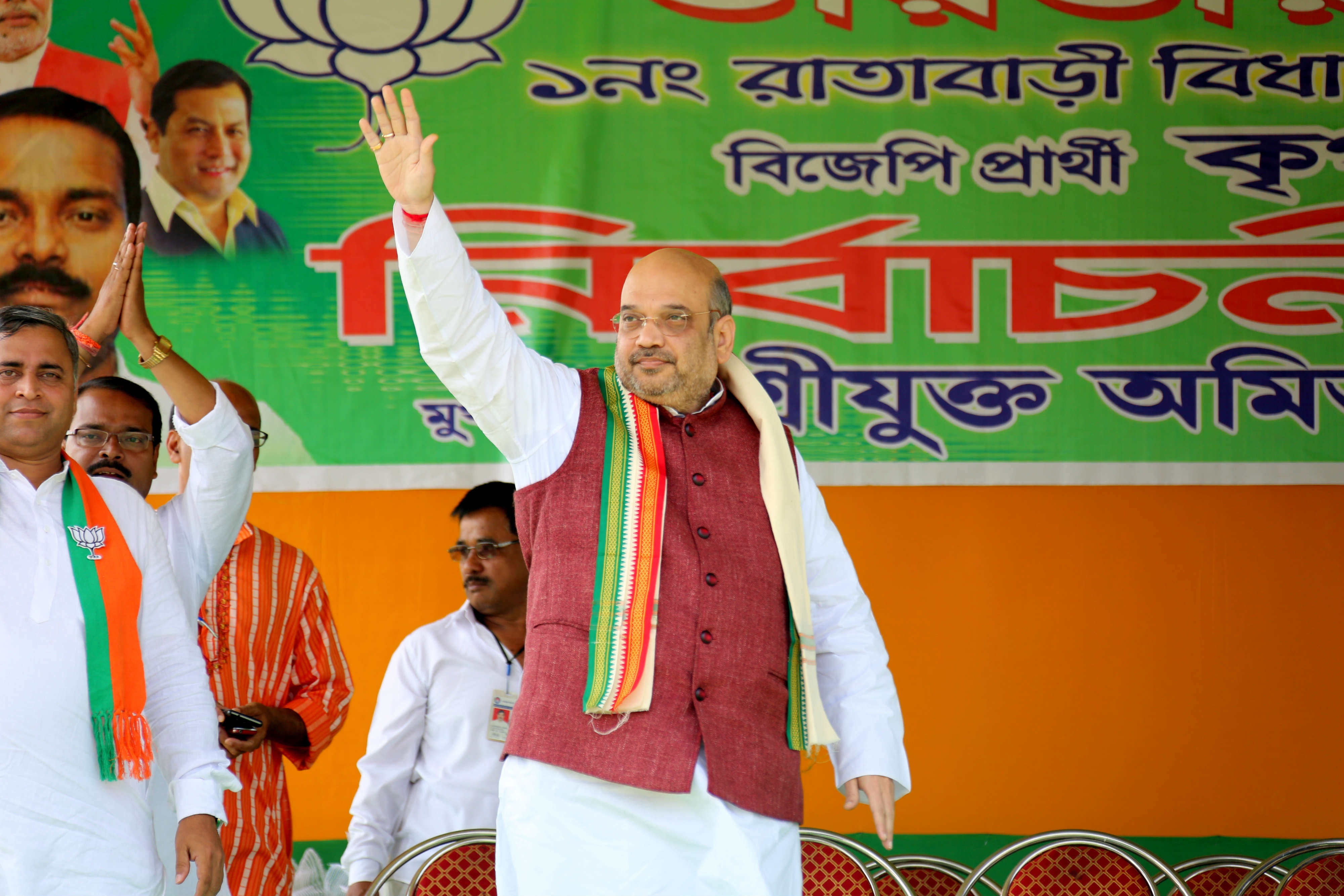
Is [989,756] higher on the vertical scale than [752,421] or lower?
lower

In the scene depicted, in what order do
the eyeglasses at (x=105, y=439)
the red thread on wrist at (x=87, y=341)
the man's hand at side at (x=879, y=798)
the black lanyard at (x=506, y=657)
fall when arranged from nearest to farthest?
1. the man's hand at side at (x=879, y=798)
2. the red thread on wrist at (x=87, y=341)
3. the eyeglasses at (x=105, y=439)
4. the black lanyard at (x=506, y=657)

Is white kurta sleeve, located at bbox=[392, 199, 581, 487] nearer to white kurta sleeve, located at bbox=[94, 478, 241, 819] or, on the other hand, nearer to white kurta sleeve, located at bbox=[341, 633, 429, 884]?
white kurta sleeve, located at bbox=[94, 478, 241, 819]

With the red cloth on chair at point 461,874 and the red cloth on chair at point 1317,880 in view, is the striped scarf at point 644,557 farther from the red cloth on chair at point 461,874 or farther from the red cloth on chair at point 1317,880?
the red cloth on chair at point 1317,880

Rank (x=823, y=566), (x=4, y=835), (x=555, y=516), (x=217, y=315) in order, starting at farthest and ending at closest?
(x=217, y=315) → (x=823, y=566) → (x=555, y=516) → (x=4, y=835)

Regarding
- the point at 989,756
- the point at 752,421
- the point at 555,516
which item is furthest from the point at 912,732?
the point at 555,516

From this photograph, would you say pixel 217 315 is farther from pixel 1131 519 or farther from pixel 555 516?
pixel 1131 519

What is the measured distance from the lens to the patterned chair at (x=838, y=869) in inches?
116

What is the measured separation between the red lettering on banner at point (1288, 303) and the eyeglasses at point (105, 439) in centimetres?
329

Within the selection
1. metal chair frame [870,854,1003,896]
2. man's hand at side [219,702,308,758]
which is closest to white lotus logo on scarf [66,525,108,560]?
man's hand at side [219,702,308,758]

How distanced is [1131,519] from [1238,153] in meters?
1.24

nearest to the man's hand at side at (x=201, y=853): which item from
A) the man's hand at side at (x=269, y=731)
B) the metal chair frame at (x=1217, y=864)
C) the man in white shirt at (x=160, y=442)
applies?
the man in white shirt at (x=160, y=442)

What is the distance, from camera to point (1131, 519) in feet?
14.8

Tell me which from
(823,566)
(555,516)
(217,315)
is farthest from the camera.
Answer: (217,315)

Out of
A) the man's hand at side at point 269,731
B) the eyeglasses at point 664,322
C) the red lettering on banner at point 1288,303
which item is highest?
the red lettering on banner at point 1288,303
